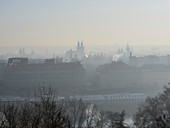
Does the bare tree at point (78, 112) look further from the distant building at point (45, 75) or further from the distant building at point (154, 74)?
the distant building at point (154, 74)

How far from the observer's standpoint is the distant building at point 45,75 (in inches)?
1636

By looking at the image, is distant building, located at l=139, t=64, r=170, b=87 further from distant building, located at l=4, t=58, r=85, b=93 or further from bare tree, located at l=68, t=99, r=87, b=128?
bare tree, located at l=68, t=99, r=87, b=128

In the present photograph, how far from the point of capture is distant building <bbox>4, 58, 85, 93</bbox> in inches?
1636

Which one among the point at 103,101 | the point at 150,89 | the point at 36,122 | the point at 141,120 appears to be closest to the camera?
the point at 36,122

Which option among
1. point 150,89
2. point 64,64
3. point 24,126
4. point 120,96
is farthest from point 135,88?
point 24,126

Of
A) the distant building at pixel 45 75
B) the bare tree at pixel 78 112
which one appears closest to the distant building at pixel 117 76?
the distant building at pixel 45 75

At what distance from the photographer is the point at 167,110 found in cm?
1285

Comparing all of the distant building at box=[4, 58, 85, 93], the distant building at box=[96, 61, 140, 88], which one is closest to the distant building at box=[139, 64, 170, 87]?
the distant building at box=[96, 61, 140, 88]

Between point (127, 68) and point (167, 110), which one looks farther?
point (127, 68)

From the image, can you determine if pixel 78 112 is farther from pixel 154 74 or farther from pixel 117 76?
Answer: pixel 154 74

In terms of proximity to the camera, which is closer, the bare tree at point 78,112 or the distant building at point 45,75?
the bare tree at point 78,112

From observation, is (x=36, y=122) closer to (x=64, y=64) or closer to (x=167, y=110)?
(x=167, y=110)

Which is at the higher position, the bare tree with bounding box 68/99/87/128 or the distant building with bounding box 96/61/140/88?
the distant building with bounding box 96/61/140/88

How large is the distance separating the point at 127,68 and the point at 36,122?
129 ft
